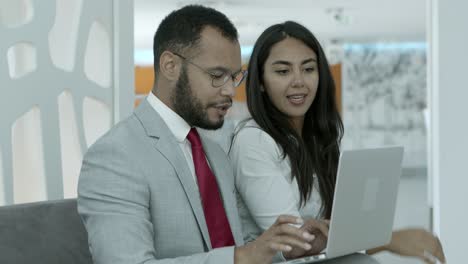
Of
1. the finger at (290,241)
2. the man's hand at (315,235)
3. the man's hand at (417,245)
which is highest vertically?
the finger at (290,241)

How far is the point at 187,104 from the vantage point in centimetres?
176

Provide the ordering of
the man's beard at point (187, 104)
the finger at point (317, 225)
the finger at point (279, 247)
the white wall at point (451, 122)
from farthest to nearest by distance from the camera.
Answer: the white wall at point (451, 122) → the man's beard at point (187, 104) → the finger at point (317, 225) → the finger at point (279, 247)

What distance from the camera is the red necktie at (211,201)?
179 centimetres

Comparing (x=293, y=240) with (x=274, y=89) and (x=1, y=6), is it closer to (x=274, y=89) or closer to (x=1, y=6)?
(x=274, y=89)

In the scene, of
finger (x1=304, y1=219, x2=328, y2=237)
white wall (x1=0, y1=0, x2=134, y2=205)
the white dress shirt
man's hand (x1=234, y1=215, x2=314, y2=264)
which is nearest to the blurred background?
white wall (x1=0, y1=0, x2=134, y2=205)

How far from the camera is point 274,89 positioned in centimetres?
219

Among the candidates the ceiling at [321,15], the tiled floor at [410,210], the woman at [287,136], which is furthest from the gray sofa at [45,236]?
the ceiling at [321,15]

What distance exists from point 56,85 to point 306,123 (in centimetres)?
88

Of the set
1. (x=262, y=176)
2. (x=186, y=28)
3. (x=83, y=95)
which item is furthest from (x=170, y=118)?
(x=83, y=95)

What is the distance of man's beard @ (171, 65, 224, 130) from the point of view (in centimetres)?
176

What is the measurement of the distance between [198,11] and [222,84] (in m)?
0.22

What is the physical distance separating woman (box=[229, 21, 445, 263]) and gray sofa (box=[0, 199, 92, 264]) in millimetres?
506

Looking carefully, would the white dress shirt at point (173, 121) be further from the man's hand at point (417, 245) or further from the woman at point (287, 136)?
the man's hand at point (417, 245)

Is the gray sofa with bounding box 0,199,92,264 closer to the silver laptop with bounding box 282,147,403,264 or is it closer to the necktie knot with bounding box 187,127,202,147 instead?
the necktie knot with bounding box 187,127,202,147
